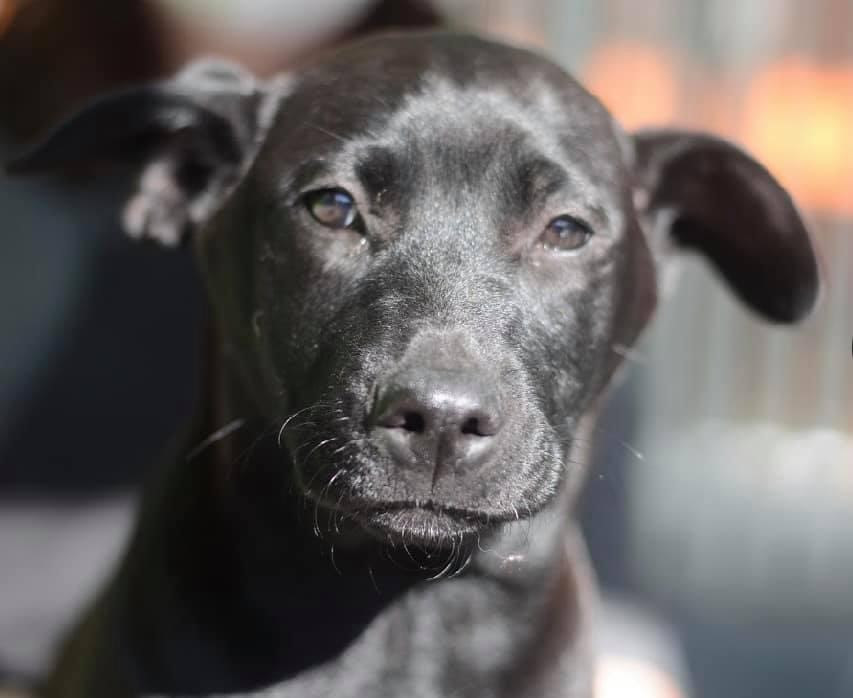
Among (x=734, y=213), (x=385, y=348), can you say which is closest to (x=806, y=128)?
(x=734, y=213)

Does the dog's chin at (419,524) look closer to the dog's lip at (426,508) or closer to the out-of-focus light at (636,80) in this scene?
the dog's lip at (426,508)

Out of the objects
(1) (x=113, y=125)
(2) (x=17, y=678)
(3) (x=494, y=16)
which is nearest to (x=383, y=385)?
(1) (x=113, y=125)

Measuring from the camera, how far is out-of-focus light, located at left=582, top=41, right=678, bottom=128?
3.24 m

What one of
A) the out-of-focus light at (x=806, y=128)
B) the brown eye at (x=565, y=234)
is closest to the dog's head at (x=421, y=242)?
the brown eye at (x=565, y=234)

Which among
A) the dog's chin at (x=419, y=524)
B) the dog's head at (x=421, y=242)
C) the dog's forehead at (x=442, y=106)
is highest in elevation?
the dog's forehead at (x=442, y=106)

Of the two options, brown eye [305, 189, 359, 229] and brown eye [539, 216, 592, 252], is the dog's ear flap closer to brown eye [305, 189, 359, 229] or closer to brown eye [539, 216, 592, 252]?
brown eye [539, 216, 592, 252]

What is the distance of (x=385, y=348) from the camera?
1.36 m

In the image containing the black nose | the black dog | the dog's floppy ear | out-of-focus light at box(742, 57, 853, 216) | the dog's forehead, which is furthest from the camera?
out-of-focus light at box(742, 57, 853, 216)

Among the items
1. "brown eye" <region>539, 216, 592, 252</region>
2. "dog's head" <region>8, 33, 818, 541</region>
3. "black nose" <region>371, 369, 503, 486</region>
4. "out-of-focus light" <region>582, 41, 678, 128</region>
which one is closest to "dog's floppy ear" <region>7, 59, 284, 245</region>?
"dog's head" <region>8, 33, 818, 541</region>

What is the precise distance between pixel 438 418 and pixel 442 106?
19.3 inches

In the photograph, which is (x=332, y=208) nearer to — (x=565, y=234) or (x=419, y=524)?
(x=565, y=234)

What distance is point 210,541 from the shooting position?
1653 mm

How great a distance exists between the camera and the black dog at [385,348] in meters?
1.38

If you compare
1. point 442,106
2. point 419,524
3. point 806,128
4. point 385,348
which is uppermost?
point 442,106
